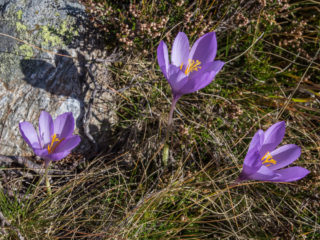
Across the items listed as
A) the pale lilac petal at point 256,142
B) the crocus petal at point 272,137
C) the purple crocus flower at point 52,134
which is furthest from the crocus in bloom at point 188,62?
the purple crocus flower at point 52,134

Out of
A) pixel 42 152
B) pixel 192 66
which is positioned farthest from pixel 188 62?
pixel 42 152

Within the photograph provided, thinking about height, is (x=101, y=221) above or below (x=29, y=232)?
below

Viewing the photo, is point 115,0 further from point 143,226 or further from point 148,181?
point 143,226

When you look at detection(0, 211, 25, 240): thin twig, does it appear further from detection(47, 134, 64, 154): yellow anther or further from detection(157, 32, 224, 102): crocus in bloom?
detection(157, 32, 224, 102): crocus in bloom

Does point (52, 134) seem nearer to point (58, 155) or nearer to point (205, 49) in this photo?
point (58, 155)

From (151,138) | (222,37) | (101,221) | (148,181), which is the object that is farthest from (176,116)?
(101,221)

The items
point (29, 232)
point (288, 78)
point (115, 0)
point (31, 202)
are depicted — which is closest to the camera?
point (29, 232)

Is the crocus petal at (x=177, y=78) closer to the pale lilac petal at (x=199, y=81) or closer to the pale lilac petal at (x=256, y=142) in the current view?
the pale lilac petal at (x=199, y=81)
